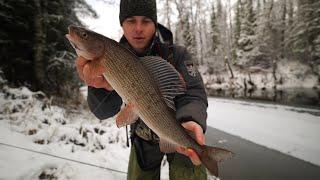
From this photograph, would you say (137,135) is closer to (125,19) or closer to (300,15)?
(125,19)

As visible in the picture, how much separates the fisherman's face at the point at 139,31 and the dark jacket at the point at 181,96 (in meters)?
0.08

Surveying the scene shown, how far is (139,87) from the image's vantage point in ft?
5.72

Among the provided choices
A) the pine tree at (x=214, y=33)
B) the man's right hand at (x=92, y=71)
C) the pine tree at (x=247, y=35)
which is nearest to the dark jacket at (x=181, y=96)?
the man's right hand at (x=92, y=71)

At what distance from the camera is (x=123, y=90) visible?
1.75 metres

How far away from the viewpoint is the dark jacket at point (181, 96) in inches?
83.8

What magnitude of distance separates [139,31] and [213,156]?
136 centimetres

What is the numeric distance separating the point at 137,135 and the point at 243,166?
3.68m

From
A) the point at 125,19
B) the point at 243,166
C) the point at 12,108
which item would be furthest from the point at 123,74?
the point at 12,108

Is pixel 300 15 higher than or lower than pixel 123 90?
higher

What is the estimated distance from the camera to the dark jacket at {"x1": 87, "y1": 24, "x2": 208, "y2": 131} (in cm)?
213

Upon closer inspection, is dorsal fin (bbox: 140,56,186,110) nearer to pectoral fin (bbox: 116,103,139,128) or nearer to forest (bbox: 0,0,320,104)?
pectoral fin (bbox: 116,103,139,128)

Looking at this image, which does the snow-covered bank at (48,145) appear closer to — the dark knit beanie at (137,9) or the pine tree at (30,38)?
the pine tree at (30,38)

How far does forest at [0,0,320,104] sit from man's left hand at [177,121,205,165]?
2.76 metres

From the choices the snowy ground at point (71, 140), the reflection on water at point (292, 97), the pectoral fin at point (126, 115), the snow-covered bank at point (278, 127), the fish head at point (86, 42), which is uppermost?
the fish head at point (86, 42)
